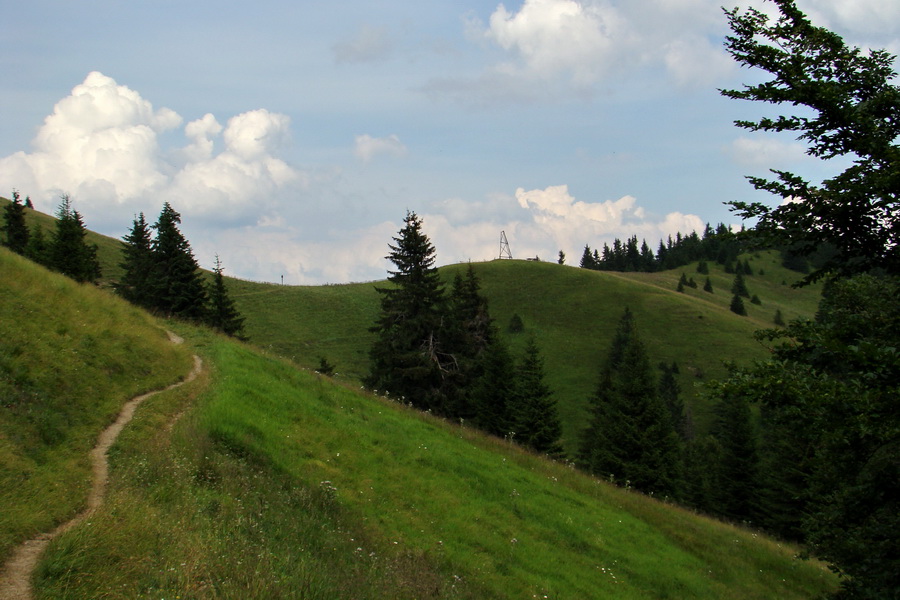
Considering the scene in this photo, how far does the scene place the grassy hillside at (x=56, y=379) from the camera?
23.1 ft

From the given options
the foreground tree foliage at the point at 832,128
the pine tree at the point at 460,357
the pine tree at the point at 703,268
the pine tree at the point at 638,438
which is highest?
the pine tree at the point at 703,268

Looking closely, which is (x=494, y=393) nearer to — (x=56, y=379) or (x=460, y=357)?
(x=460, y=357)

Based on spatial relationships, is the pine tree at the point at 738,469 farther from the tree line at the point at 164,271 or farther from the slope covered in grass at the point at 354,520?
the tree line at the point at 164,271

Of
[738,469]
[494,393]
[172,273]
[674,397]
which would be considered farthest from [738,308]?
[172,273]

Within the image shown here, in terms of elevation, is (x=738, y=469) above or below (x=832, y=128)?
below

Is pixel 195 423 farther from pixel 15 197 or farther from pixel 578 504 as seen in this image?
pixel 15 197

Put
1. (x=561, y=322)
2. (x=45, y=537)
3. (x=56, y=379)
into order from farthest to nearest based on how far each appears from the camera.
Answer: (x=561, y=322)
(x=56, y=379)
(x=45, y=537)

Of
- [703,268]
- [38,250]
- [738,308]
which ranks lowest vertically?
[738,308]

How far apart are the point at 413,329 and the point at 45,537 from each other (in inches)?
1225

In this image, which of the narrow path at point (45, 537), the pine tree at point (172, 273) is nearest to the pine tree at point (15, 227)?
the pine tree at point (172, 273)

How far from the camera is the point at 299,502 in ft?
32.7

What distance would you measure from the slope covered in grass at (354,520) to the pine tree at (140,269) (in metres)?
21.0

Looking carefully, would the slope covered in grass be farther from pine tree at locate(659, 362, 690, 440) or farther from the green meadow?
pine tree at locate(659, 362, 690, 440)

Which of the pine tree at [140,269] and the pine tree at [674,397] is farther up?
the pine tree at [140,269]
